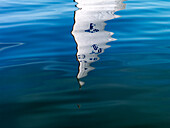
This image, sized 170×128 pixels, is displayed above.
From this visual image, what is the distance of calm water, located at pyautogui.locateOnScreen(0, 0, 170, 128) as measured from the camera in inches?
61.6

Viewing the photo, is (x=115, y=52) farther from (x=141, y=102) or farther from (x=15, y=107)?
(x=15, y=107)

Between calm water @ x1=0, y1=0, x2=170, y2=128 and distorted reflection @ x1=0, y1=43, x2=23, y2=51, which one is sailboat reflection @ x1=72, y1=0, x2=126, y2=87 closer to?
calm water @ x1=0, y1=0, x2=170, y2=128

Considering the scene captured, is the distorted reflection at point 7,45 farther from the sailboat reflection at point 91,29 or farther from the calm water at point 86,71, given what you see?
the sailboat reflection at point 91,29

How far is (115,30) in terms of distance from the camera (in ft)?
11.4

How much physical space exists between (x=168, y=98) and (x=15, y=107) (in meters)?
1.08

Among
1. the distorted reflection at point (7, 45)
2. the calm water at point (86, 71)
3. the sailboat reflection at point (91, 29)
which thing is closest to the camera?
the calm water at point (86, 71)

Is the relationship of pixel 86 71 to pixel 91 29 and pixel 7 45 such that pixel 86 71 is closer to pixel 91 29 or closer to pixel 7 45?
pixel 7 45

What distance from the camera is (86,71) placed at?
2217 mm

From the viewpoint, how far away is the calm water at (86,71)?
156cm

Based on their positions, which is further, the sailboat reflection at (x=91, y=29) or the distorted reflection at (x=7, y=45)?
the distorted reflection at (x=7, y=45)

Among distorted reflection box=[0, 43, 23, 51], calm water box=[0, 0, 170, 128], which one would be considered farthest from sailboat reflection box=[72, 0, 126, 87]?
distorted reflection box=[0, 43, 23, 51]

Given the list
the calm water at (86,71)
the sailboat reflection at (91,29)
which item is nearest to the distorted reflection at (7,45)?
the calm water at (86,71)

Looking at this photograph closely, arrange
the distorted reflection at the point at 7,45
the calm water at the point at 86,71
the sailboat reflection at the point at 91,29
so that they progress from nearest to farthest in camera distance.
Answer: the calm water at the point at 86,71 → the sailboat reflection at the point at 91,29 → the distorted reflection at the point at 7,45

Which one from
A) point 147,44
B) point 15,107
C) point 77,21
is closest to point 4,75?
point 15,107
